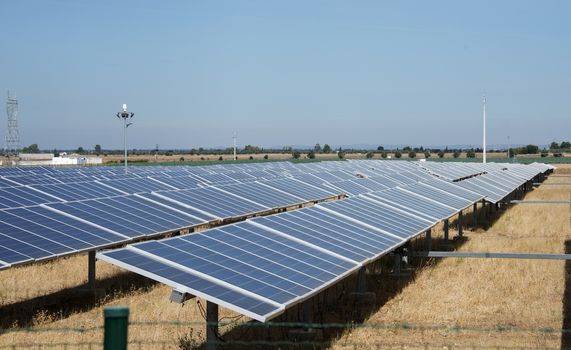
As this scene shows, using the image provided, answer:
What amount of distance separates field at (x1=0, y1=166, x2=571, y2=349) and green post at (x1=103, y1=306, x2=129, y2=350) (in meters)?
4.11

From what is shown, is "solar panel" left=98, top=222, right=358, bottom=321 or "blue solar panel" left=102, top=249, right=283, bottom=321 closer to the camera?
"blue solar panel" left=102, top=249, right=283, bottom=321

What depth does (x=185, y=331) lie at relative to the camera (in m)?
12.6

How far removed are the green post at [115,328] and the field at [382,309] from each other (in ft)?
13.5

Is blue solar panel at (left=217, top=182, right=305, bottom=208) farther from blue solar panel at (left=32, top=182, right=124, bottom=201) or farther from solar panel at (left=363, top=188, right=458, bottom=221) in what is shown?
blue solar panel at (left=32, top=182, right=124, bottom=201)

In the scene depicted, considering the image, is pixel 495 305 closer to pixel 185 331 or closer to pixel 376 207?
pixel 376 207

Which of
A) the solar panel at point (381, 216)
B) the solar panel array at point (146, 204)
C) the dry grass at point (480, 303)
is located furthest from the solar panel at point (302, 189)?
the solar panel at point (381, 216)

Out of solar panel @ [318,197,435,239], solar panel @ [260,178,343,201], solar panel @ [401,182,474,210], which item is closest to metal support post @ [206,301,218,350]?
solar panel @ [318,197,435,239]

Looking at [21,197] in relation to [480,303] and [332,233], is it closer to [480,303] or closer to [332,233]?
[332,233]

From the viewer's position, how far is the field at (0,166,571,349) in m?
12.1

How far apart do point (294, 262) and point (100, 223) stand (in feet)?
22.3

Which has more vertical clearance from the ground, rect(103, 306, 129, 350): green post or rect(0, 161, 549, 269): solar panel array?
rect(103, 306, 129, 350): green post

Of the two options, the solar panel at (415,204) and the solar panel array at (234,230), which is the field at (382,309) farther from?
the solar panel at (415,204)

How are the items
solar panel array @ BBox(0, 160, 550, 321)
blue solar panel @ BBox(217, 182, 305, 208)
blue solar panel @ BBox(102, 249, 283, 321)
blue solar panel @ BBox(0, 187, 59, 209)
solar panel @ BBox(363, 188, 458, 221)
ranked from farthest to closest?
blue solar panel @ BBox(217, 182, 305, 208) < solar panel @ BBox(363, 188, 458, 221) < blue solar panel @ BBox(0, 187, 59, 209) < solar panel array @ BBox(0, 160, 550, 321) < blue solar panel @ BBox(102, 249, 283, 321)

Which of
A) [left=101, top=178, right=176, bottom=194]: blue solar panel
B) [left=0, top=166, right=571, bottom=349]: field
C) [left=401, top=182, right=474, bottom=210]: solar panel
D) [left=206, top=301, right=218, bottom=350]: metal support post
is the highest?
[left=101, top=178, right=176, bottom=194]: blue solar panel
